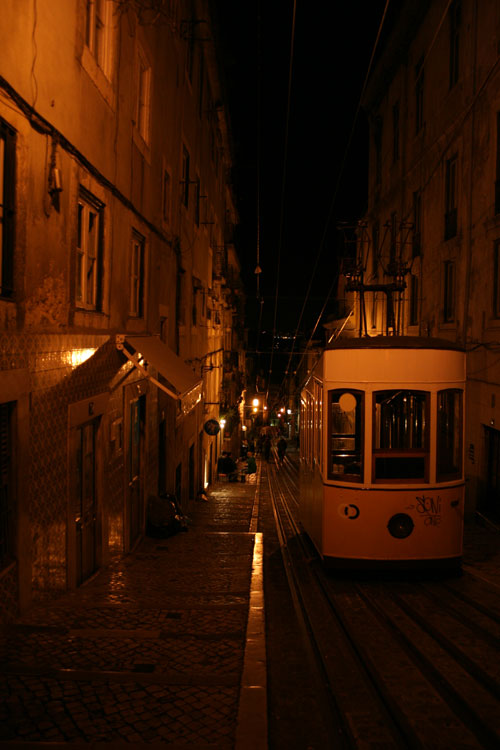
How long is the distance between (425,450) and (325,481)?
1399mm

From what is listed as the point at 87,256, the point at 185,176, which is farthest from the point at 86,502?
the point at 185,176

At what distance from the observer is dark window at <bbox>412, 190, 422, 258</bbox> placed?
21.2 m

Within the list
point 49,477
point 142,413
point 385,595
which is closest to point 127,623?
point 49,477

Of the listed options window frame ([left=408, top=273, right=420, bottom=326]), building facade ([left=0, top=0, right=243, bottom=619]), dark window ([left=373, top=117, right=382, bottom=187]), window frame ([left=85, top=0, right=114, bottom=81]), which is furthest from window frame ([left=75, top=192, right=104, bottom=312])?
dark window ([left=373, top=117, right=382, bottom=187])

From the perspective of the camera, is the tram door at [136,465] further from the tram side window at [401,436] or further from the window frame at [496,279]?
the window frame at [496,279]

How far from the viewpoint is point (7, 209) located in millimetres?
5500

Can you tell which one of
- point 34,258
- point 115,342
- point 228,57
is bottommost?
point 115,342

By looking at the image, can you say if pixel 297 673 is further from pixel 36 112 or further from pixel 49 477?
pixel 36 112

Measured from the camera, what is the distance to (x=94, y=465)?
8430mm

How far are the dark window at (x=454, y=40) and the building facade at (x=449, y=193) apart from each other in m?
0.04

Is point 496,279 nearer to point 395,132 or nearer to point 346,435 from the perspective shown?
point 346,435

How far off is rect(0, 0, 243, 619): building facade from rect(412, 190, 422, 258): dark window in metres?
9.29

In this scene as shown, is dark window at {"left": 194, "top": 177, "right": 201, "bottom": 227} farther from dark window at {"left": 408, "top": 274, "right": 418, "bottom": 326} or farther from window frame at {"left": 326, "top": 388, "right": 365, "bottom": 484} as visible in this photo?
window frame at {"left": 326, "top": 388, "right": 365, "bottom": 484}

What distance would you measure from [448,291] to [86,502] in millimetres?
13857
